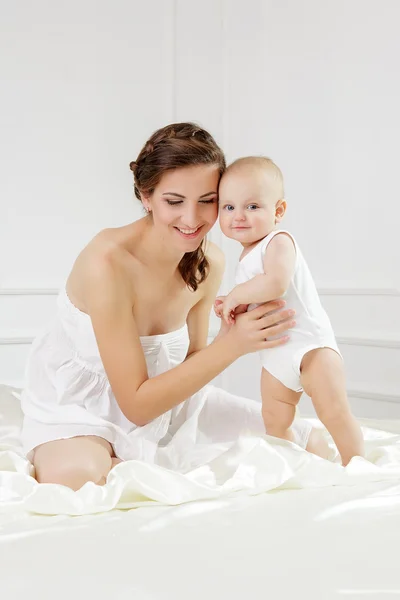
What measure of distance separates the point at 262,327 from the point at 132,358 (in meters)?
0.40

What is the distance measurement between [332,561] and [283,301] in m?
0.90

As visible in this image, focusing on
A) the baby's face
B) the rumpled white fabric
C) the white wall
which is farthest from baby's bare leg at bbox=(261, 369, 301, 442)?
the white wall

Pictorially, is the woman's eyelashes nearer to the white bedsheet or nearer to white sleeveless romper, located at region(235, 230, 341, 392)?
white sleeveless romper, located at region(235, 230, 341, 392)

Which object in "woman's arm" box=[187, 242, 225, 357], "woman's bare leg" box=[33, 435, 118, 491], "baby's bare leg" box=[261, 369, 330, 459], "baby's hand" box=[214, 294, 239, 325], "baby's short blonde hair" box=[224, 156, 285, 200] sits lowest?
"woman's bare leg" box=[33, 435, 118, 491]

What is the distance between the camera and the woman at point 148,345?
7.19 ft

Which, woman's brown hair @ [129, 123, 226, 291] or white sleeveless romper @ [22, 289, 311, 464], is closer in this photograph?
woman's brown hair @ [129, 123, 226, 291]

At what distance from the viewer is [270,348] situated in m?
2.21

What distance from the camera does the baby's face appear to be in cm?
213

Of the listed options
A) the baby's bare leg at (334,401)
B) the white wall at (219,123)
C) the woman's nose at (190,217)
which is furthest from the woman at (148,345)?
the white wall at (219,123)

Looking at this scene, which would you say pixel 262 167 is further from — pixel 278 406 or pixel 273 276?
pixel 278 406

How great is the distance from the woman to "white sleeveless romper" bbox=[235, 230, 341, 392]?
0.05 metres

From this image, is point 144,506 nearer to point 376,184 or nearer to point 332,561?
point 332,561

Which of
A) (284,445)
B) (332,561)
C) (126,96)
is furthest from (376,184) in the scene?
(332,561)

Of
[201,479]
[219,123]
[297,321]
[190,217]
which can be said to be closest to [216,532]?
[201,479]
